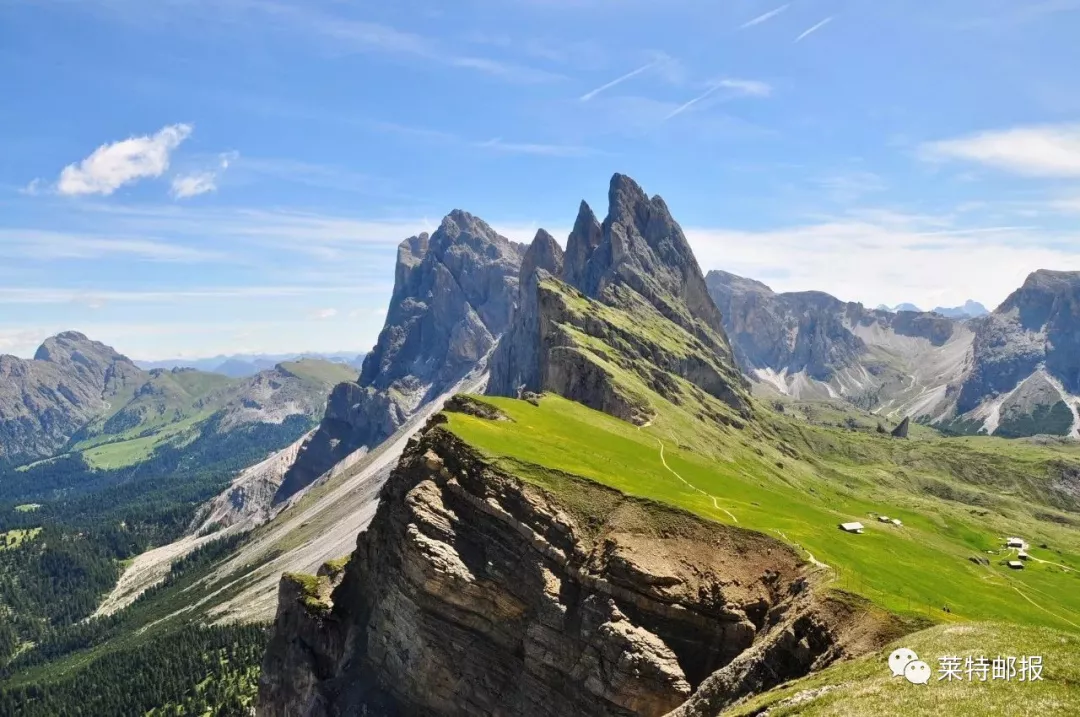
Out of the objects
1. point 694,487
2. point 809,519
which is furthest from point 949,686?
point 809,519

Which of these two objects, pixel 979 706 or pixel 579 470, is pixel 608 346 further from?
pixel 979 706

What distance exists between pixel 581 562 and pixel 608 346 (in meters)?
140

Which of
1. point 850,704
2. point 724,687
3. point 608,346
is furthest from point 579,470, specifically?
point 608,346
